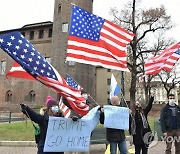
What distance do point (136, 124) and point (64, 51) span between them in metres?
36.2

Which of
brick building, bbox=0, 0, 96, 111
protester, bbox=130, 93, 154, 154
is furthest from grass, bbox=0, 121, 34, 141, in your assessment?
brick building, bbox=0, 0, 96, 111

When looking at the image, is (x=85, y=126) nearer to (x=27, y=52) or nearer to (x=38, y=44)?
(x=27, y=52)

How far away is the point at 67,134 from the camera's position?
19.0 ft

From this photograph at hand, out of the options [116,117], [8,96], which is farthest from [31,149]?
[8,96]

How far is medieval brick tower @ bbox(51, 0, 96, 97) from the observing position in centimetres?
4181

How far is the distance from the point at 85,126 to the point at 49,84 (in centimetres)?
129

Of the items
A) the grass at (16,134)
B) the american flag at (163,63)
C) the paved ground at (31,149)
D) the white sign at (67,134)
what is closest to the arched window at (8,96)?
the grass at (16,134)

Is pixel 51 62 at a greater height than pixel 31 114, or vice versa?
pixel 51 62

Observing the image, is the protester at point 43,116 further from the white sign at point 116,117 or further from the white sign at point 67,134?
the white sign at point 116,117

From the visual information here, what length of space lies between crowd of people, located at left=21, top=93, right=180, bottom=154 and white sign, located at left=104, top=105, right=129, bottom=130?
119 mm

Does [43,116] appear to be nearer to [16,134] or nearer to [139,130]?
[139,130]

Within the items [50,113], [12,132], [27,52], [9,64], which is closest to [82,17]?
[27,52]

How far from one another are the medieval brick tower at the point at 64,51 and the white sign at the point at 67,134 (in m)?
34.7

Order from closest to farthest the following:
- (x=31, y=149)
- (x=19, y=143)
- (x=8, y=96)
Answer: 1. (x=31, y=149)
2. (x=19, y=143)
3. (x=8, y=96)
